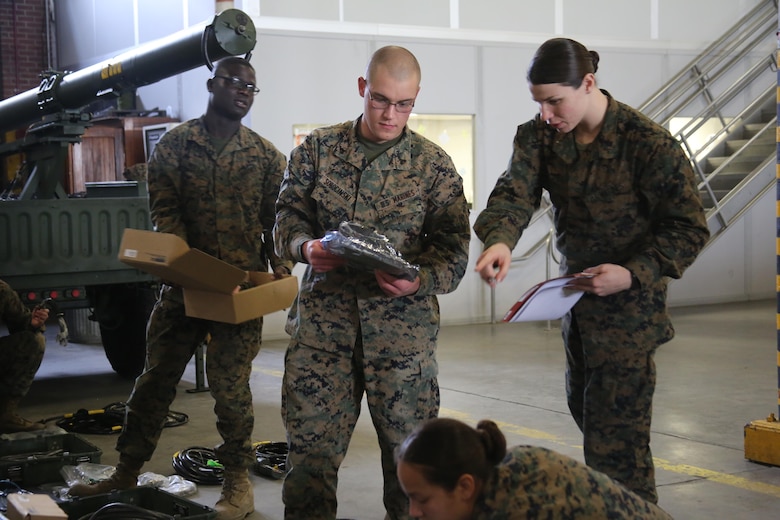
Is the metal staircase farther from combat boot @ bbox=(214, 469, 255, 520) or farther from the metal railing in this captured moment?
combat boot @ bbox=(214, 469, 255, 520)

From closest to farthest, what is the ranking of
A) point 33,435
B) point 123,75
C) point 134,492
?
point 134,492 → point 33,435 → point 123,75

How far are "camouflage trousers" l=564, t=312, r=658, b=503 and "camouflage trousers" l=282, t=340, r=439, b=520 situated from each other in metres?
0.55

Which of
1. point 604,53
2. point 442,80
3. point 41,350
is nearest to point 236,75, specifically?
point 41,350

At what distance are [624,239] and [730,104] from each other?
1040cm

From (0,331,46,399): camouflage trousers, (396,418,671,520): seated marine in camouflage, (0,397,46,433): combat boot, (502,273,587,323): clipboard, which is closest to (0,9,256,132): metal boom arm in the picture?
(0,331,46,399): camouflage trousers

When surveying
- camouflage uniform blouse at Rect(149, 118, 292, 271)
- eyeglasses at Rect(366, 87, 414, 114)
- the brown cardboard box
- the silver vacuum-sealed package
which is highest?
eyeglasses at Rect(366, 87, 414, 114)

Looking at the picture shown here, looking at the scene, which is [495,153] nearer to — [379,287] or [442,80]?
[442,80]

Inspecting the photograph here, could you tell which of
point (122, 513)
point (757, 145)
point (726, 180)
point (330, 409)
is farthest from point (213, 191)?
point (757, 145)

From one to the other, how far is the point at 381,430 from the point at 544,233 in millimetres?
8598

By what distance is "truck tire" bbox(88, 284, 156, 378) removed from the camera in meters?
7.82

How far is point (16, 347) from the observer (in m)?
5.92

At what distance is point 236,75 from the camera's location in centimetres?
455

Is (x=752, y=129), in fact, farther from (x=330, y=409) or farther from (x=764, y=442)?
(x=330, y=409)

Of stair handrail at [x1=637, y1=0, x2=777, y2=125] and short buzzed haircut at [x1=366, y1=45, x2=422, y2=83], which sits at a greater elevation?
stair handrail at [x1=637, y1=0, x2=777, y2=125]
